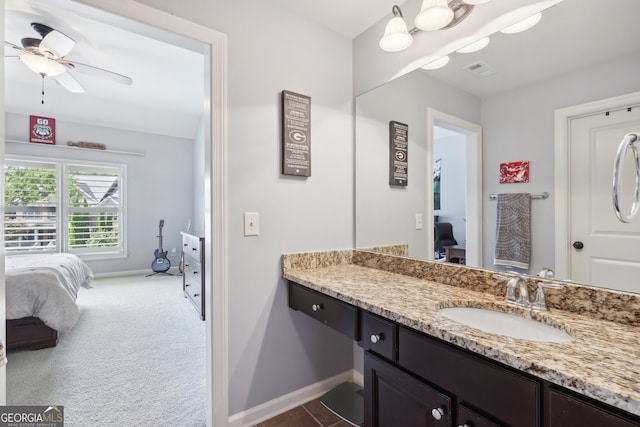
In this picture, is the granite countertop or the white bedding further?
the white bedding

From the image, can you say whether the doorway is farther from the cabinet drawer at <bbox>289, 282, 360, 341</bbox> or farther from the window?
the window

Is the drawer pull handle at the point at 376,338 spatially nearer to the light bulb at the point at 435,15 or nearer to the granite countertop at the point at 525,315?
the granite countertop at the point at 525,315

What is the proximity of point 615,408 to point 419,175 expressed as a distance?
52.1 inches

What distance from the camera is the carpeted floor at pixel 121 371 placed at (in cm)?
172

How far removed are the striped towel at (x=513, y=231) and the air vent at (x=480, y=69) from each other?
23.4 inches

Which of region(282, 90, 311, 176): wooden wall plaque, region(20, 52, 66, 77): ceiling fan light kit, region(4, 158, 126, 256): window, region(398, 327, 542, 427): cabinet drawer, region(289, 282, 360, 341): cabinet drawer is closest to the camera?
region(398, 327, 542, 427): cabinet drawer

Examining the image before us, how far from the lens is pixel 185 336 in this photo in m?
2.78

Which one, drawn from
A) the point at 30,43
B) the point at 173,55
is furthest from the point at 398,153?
the point at 30,43

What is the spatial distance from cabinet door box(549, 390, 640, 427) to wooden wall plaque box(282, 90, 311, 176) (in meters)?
1.45

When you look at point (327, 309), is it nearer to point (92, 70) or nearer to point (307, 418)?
point (307, 418)

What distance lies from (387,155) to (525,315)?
1.19 m

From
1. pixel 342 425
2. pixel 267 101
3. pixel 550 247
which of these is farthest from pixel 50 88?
pixel 550 247

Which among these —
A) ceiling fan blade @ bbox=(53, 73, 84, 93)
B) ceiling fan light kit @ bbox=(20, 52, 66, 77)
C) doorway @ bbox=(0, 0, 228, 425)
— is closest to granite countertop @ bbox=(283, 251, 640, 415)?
doorway @ bbox=(0, 0, 228, 425)

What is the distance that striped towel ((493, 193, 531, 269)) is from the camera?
1.25 metres
